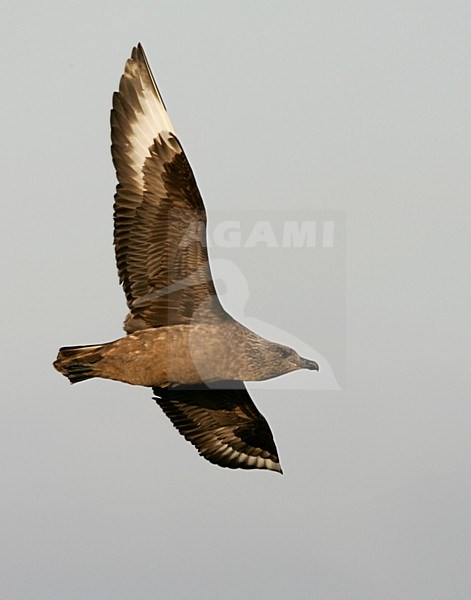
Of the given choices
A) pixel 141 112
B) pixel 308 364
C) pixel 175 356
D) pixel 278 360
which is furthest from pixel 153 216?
pixel 308 364

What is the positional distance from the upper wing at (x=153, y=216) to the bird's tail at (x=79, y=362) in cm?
40

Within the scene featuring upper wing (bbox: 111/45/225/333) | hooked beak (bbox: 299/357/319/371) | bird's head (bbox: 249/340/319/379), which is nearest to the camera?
upper wing (bbox: 111/45/225/333)

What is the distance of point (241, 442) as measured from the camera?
16625 millimetres

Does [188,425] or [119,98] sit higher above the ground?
[119,98]

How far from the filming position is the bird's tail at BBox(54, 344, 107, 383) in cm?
1481

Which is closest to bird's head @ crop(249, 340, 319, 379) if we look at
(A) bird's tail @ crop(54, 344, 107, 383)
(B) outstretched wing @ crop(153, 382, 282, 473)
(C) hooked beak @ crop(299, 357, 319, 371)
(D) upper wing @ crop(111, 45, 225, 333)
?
(C) hooked beak @ crop(299, 357, 319, 371)

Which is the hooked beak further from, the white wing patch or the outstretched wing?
the white wing patch

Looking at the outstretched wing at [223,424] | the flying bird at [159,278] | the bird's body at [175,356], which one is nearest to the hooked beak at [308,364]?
the flying bird at [159,278]

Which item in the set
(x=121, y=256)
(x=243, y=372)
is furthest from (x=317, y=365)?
(x=121, y=256)

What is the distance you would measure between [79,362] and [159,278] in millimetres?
1005

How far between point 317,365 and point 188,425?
1.61 m

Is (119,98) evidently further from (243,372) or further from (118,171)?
(243,372)

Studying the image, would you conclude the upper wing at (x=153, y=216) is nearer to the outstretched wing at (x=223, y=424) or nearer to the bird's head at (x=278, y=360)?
the bird's head at (x=278, y=360)

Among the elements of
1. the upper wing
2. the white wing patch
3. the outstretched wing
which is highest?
the white wing patch
